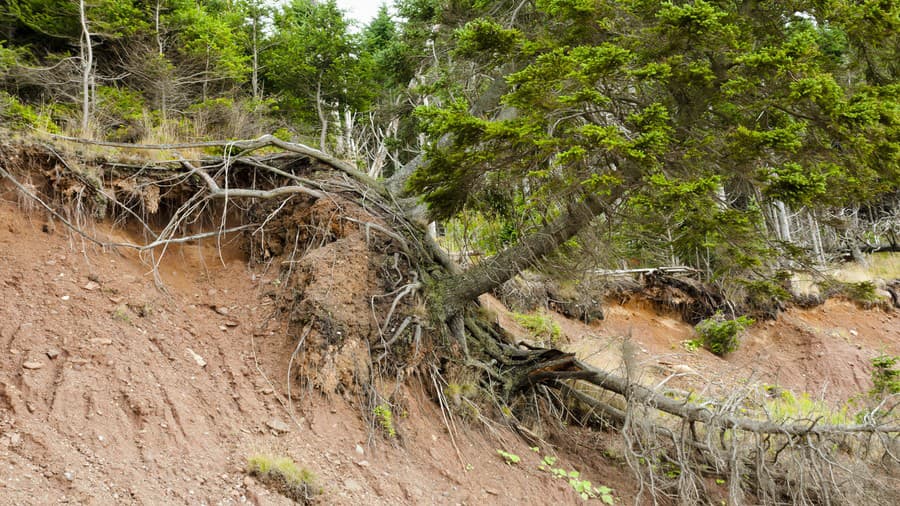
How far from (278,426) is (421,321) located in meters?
2.13

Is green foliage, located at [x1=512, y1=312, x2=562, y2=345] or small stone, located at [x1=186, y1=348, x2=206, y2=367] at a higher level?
small stone, located at [x1=186, y1=348, x2=206, y2=367]

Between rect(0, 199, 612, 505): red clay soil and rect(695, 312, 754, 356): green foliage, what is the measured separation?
24.3 feet

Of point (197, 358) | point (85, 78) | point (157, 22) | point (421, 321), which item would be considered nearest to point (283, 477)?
point (197, 358)

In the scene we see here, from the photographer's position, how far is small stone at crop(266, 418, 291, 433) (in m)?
5.67

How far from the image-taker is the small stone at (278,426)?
5672 mm

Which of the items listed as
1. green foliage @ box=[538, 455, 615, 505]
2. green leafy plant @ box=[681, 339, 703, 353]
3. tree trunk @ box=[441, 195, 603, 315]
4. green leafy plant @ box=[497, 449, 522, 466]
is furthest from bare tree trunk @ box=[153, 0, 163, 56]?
green leafy plant @ box=[681, 339, 703, 353]

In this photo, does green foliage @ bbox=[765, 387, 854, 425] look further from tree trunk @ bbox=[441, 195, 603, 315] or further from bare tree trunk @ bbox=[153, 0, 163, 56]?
bare tree trunk @ bbox=[153, 0, 163, 56]

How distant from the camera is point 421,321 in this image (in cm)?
718

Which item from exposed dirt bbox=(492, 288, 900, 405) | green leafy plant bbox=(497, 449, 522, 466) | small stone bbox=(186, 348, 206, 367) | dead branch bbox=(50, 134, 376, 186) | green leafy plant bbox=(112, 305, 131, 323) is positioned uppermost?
dead branch bbox=(50, 134, 376, 186)

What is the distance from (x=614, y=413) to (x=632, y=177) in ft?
10.8

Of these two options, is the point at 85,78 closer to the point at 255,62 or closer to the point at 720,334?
the point at 255,62

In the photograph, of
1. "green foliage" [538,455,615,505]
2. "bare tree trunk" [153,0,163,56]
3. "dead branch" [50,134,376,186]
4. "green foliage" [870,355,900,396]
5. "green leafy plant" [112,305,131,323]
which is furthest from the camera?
"bare tree trunk" [153,0,163,56]

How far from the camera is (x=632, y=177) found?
19.8 ft

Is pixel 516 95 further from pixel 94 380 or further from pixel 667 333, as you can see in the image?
pixel 667 333
